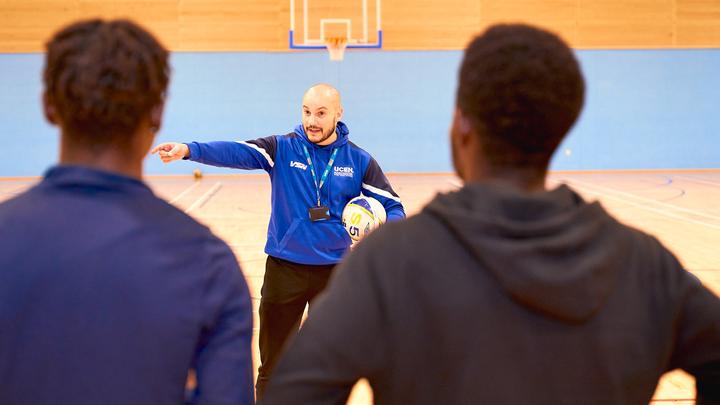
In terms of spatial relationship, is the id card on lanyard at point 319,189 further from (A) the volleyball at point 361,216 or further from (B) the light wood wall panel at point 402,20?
(B) the light wood wall panel at point 402,20

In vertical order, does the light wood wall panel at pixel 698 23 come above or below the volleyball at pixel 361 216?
above

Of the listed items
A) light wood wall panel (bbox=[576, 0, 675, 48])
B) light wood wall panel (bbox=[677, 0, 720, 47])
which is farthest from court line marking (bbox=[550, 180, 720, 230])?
light wood wall panel (bbox=[677, 0, 720, 47])

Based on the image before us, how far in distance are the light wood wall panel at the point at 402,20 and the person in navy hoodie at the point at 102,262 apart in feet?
49.0

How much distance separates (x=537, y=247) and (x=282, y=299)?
9.33ft

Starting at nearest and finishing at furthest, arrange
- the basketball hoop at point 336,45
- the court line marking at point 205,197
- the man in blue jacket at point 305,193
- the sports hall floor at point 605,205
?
the man in blue jacket at point 305,193
the sports hall floor at point 605,205
the court line marking at point 205,197
the basketball hoop at point 336,45

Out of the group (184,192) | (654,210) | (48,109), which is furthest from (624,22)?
(48,109)

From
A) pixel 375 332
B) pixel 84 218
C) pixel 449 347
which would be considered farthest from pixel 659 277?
pixel 84 218

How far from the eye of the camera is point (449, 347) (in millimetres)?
1182

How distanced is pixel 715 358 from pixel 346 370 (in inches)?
27.8

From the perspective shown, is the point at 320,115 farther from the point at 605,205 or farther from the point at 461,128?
the point at 605,205

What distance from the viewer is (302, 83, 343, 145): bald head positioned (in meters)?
4.04

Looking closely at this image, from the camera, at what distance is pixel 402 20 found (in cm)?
1600

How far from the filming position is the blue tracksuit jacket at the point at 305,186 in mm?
3959

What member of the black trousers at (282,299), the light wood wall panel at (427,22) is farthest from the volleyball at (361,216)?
the light wood wall panel at (427,22)
